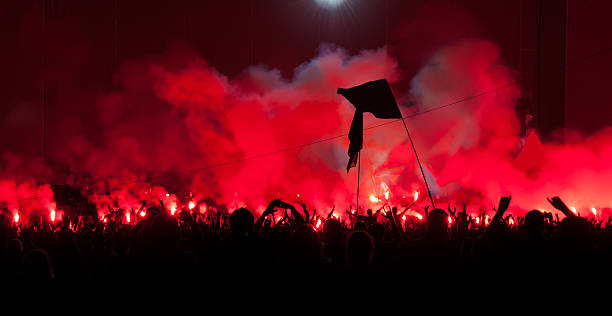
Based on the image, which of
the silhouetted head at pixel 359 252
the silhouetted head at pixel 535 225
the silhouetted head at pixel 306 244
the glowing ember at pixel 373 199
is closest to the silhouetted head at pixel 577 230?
the silhouetted head at pixel 535 225

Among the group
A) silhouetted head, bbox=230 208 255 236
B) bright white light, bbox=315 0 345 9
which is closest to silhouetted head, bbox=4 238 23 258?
silhouetted head, bbox=230 208 255 236

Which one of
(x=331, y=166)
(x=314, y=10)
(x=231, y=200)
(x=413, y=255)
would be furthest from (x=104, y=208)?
(x=413, y=255)

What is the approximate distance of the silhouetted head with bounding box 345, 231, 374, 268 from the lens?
14.6 feet

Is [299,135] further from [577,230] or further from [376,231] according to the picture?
[577,230]

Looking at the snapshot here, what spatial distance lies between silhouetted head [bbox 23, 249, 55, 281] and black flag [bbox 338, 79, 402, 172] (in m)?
5.55

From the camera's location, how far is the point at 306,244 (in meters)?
4.26

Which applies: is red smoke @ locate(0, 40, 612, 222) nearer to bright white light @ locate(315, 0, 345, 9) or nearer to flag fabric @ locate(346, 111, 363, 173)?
bright white light @ locate(315, 0, 345, 9)

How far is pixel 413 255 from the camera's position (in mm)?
4875

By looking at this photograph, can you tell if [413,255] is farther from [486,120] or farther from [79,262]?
[486,120]

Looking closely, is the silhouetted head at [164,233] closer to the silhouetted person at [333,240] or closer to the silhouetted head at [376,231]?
the silhouetted person at [333,240]

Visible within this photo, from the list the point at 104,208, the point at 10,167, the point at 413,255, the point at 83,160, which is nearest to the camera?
the point at 413,255

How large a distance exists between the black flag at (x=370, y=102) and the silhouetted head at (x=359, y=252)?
4435 millimetres

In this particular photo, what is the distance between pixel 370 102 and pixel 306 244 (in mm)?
5103

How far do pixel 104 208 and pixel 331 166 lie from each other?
6.32 meters
